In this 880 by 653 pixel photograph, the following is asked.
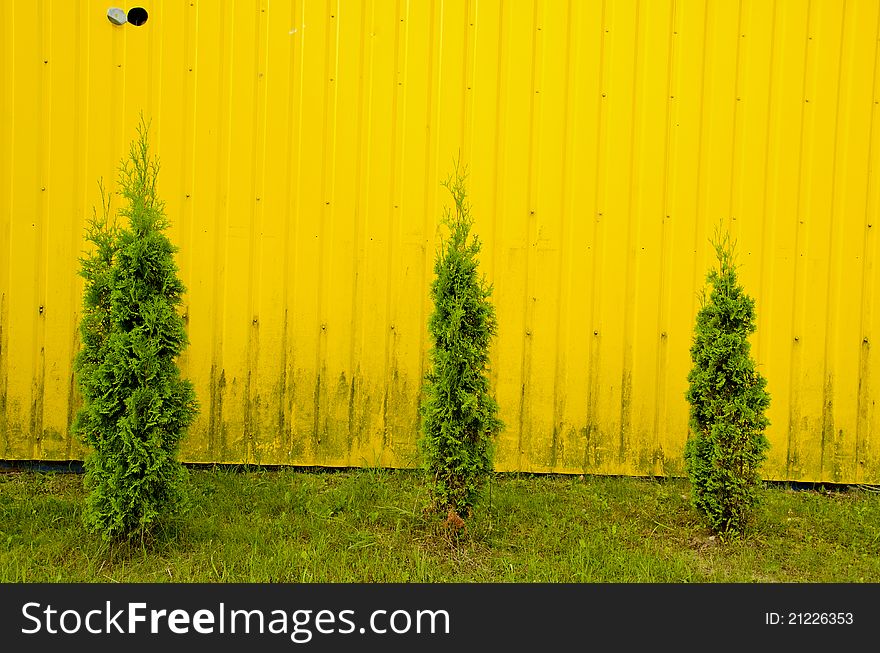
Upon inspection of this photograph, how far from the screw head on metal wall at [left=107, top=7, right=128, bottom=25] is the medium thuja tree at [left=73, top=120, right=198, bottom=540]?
5.96ft

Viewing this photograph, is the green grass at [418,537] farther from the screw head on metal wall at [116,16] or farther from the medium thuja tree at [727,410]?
the screw head on metal wall at [116,16]

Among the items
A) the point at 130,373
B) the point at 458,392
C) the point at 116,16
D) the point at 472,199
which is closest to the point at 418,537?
the point at 458,392

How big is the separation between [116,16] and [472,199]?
2722mm

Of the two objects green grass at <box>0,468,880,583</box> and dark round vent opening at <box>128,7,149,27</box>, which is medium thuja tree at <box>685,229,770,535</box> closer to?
green grass at <box>0,468,880,583</box>

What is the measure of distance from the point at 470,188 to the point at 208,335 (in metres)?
2.11

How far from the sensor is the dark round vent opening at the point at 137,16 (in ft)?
15.8

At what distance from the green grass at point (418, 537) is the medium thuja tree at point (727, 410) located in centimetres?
23

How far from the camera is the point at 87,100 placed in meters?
4.82

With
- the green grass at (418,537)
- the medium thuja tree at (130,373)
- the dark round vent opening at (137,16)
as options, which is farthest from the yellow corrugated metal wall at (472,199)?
the medium thuja tree at (130,373)

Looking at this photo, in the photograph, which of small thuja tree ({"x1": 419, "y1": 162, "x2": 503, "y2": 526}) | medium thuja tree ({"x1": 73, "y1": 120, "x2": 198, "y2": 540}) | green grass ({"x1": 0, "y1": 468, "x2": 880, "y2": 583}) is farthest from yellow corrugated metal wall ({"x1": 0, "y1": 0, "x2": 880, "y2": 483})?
medium thuja tree ({"x1": 73, "y1": 120, "x2": 198, "y2": 540})

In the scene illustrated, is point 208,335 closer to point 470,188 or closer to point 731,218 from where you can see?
point 470,188

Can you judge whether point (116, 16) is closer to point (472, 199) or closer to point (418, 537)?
point (472, 199)

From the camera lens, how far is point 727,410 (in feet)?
12.6

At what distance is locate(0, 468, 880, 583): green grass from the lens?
3.55 m
